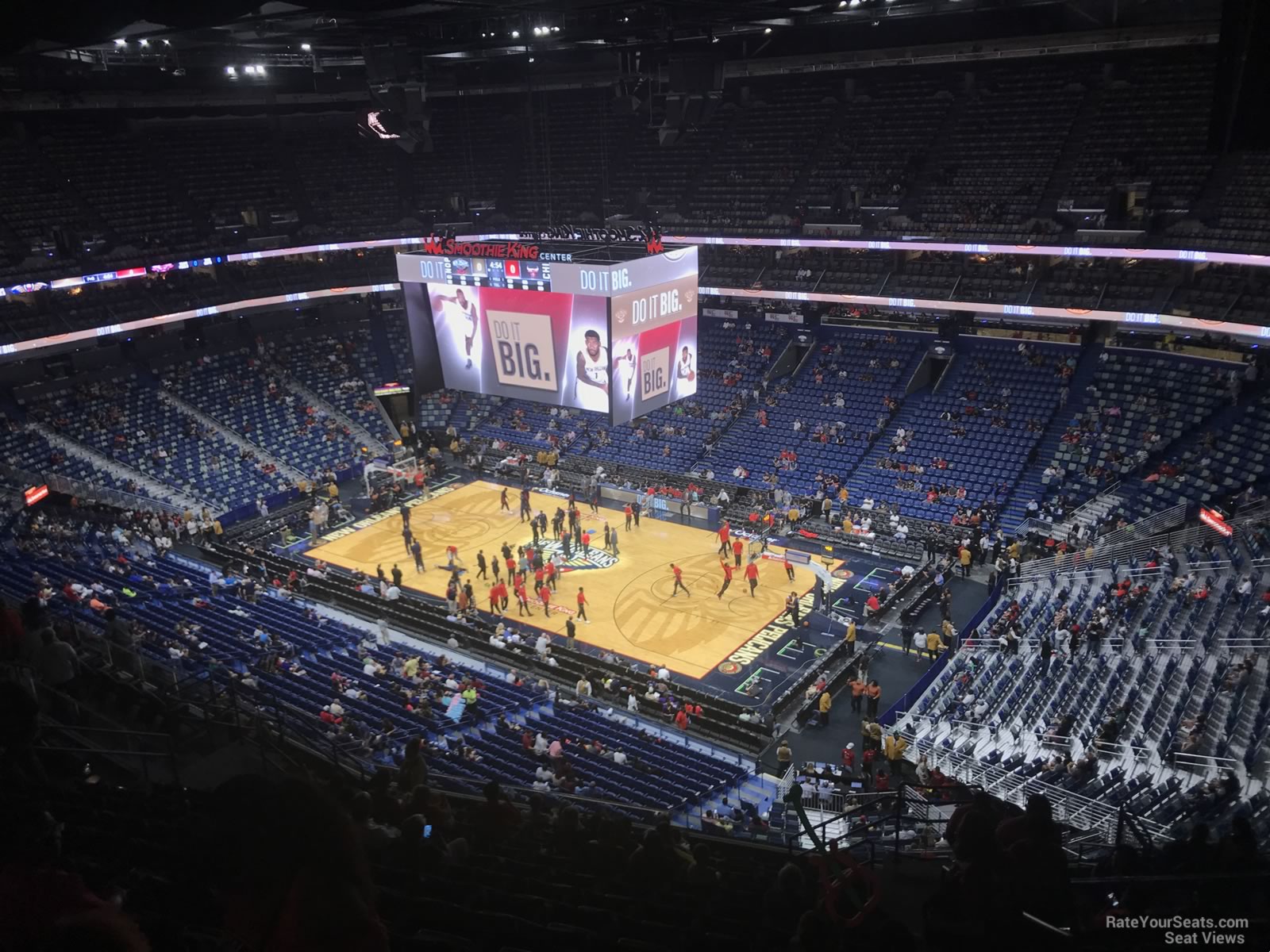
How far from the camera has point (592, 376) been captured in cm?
2455

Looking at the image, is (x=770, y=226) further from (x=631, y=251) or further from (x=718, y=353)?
(x=631, y=251)

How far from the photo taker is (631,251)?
83.1 ft

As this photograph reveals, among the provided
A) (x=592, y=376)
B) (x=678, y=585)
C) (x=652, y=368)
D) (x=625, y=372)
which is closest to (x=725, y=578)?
(x=678, y=585)

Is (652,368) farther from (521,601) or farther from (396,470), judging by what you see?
(396,470)

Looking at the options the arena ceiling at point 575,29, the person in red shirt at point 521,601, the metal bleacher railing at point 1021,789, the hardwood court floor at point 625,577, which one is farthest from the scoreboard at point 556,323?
the metal bleacher railing at point 1021,789

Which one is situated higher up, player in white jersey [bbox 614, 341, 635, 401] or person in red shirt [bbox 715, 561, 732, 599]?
player in white jersey [bbox 614, 341, 635, 401]

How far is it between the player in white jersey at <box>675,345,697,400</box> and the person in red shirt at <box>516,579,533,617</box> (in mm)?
7059

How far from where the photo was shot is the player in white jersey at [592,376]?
2416 centimetres

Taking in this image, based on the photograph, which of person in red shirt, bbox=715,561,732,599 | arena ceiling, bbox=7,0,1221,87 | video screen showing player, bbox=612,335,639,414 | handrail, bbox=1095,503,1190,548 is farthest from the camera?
person in red shirt, bbox=715,561,732,599

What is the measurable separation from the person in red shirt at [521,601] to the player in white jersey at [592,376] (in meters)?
5.66

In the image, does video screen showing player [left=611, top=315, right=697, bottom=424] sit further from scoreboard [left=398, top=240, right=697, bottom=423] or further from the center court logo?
the center court logo

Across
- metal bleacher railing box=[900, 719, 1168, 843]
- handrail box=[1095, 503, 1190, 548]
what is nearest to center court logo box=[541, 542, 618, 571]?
metal bleacher railing box=[900, 719, 1168, 843]

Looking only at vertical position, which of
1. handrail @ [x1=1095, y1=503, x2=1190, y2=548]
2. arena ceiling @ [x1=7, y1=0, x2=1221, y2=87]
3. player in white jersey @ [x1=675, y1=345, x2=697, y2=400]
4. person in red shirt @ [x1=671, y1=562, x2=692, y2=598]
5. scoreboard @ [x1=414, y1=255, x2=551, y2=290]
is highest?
arena ceiling @ [x1=7, y1=0, x2=1221, y2=87]

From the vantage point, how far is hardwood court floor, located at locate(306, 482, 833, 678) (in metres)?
25.4
